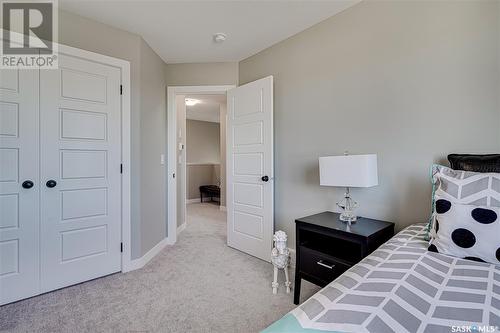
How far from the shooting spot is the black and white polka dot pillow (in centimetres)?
99

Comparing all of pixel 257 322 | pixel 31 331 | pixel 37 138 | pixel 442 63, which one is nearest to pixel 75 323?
pixel 31 331

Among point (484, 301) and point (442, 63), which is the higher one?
point (442, 63)

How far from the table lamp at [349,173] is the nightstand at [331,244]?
144mm

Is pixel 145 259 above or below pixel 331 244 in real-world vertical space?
below

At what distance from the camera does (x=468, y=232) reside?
→ 3.44 feet

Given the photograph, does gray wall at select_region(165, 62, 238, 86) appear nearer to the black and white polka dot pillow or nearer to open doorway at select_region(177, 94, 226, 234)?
open doorway at select_region(177, 94, 226, 234)

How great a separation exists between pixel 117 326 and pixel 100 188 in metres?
1.22

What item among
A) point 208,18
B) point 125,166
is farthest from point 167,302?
point 208,18

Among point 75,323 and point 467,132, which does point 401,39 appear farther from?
point 75,323

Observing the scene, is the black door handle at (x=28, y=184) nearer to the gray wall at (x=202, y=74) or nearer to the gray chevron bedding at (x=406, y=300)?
the gray wall at (x=202, y=74)

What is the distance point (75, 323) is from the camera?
168cm

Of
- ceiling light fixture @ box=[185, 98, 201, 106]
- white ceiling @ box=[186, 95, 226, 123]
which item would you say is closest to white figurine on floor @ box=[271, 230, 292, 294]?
white ceiling @ box=[186, 95, 226, 123]

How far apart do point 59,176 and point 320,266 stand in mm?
2275

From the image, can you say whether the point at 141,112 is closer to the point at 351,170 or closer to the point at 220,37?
the point at 220,37
